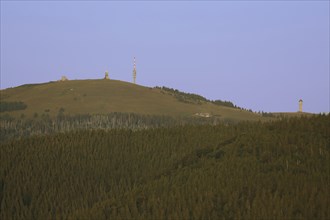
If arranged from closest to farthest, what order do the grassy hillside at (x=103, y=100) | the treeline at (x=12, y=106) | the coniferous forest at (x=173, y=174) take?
the coniferous forest at (x=173, y=174), the grassy hillside at (x=103, y=100), the treeline at (x=12, y=106)

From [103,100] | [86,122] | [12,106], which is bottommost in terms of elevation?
[86,122]

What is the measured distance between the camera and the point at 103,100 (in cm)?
15600

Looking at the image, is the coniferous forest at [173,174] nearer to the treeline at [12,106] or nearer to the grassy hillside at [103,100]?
the grassy hillside at [103,100]

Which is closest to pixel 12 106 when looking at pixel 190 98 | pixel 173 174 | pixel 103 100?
pixel 103 100

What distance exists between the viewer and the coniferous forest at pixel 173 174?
67.9 ft

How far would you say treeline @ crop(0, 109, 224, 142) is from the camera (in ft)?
434

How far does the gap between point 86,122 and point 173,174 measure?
367 feet

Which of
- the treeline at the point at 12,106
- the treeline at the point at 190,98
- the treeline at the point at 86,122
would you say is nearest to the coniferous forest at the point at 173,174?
the treeline at the point at 86,122

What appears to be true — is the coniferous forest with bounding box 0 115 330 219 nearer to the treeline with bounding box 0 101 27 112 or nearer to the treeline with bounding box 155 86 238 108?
the treeline with bounding box 0 101 27 112

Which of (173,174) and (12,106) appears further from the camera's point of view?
(12,106)

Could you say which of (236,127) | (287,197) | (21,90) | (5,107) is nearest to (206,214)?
(287,197)

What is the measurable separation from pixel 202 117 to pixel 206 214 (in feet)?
416

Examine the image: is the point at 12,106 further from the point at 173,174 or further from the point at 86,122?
the point at 173,174

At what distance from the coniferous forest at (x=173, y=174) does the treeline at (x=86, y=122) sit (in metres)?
87.6
